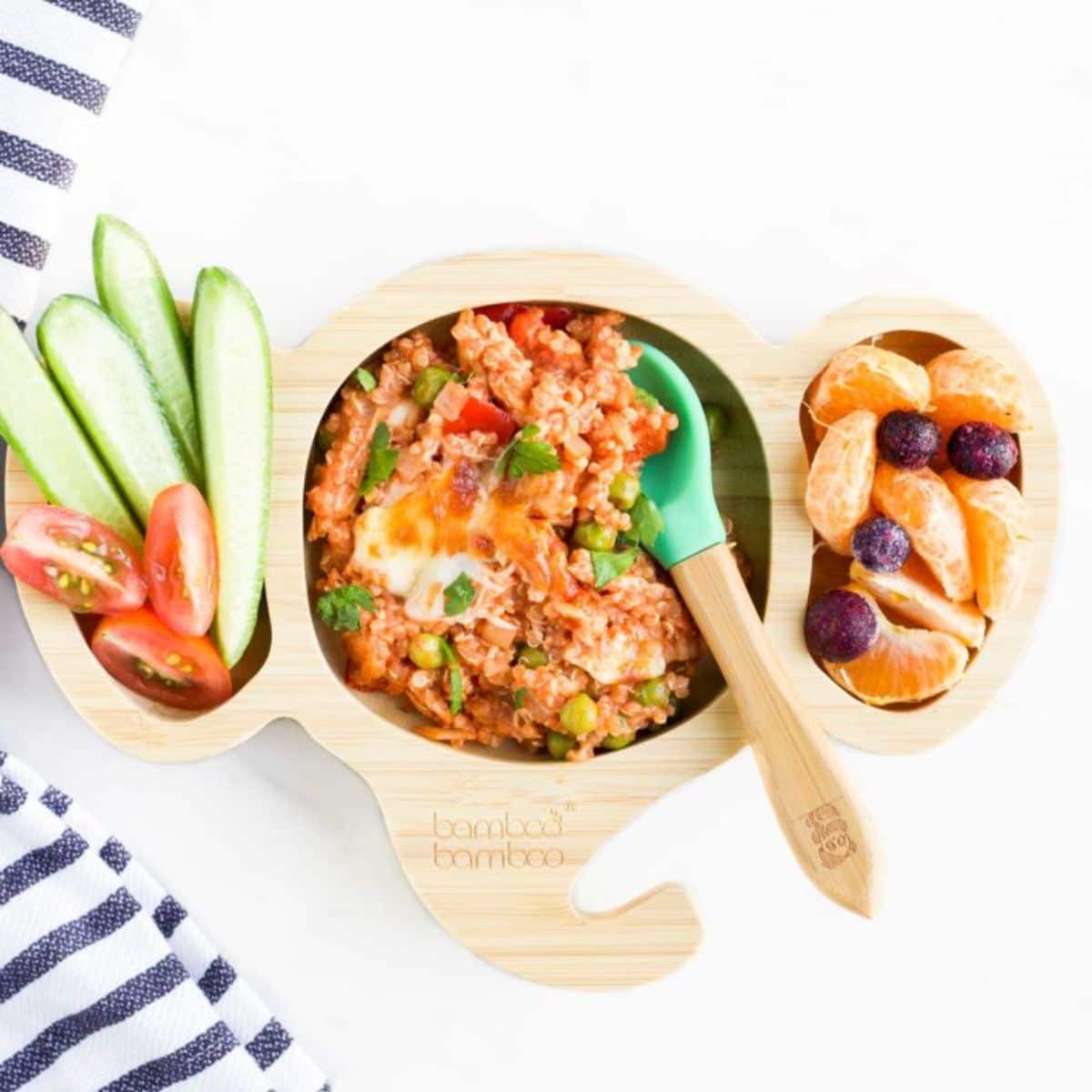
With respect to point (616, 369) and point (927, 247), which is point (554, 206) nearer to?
point (616, 369)

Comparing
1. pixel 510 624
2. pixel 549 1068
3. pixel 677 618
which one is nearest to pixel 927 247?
→ pixel 677 618

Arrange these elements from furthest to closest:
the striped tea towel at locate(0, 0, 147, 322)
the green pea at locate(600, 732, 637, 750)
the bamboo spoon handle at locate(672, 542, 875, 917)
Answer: the striped tea towel at locate(0, 0, 147, 322), the green pea at locate(600, 732, 637, 750), the bamboo spoon handle at locate(672, 542, 875, 917)

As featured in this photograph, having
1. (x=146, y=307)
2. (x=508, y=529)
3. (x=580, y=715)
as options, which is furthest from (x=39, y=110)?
(x=580, y=715)

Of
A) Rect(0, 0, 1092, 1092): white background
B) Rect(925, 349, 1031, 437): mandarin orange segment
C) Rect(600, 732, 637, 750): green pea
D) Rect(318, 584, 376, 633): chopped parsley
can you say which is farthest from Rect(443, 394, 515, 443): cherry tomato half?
Rect(925, 349, 1031, 437): mandarin orange segment

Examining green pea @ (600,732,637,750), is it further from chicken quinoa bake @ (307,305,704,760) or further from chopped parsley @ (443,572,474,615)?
chopped parsley @ (443,572,474,615)

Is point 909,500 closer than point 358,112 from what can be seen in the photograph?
Yes
